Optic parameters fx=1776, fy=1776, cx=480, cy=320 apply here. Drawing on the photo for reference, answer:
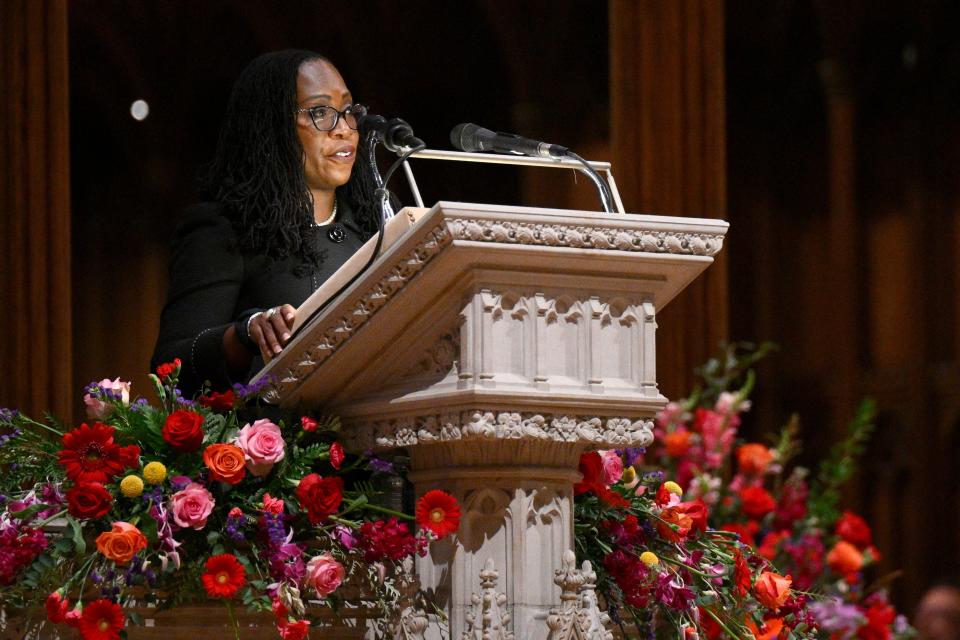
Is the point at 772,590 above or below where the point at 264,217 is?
below

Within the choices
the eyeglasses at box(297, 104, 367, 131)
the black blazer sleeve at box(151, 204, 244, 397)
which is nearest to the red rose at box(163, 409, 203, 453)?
the black blazer sleeve at box(151, 204, 244, 397)

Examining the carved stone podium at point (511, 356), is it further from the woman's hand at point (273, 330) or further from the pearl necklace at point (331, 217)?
the pearl necklace at point (331, 217)

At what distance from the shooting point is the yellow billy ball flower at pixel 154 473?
245cm

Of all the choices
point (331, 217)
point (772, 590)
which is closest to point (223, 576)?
point (772, 590)

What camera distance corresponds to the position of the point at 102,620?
2.30 meters

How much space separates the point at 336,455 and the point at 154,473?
25 cm

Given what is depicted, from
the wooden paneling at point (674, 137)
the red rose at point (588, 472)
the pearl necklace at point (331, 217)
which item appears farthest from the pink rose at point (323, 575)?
the wooden paneling at point (674, 137)

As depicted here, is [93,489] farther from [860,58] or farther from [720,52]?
[860,58]

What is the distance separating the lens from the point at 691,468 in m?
5.18

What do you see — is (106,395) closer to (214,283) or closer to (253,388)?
(253,388)

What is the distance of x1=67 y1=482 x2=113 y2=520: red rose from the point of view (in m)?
2.37

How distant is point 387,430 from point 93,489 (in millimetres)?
405

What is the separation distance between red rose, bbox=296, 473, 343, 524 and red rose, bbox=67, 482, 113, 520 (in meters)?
0.27

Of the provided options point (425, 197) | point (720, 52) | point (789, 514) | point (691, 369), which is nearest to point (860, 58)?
point (425, 197)
